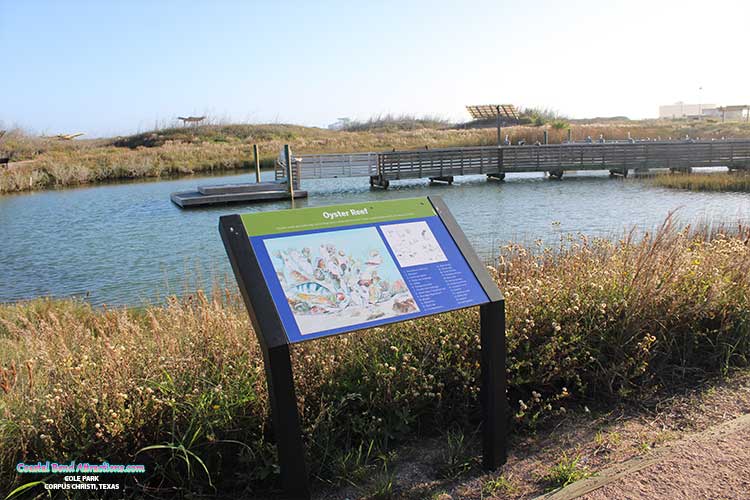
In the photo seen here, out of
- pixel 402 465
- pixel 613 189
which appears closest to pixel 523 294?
pixel 402 465

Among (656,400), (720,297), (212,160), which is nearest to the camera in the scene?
(656,400)

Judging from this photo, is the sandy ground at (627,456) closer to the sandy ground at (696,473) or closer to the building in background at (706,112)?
the sandy ground at (696,473)

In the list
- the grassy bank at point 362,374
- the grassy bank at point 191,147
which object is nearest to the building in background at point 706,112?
the grassy bank at point 191,147

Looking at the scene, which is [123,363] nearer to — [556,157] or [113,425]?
[113,425]

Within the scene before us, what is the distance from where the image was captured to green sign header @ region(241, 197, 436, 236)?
2812mm

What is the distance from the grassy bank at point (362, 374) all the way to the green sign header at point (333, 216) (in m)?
0.84

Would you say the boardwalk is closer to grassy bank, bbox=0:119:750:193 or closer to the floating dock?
the floating dock

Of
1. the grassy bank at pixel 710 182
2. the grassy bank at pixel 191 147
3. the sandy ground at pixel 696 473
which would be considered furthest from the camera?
the grassy bank at pixel 191 147

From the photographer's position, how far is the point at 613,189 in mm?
24453

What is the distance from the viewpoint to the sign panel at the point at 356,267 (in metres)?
2.67

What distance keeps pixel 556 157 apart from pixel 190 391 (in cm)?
2856

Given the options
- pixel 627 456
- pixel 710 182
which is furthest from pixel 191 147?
pixel 627 456

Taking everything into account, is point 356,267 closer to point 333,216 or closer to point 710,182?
point 333,216

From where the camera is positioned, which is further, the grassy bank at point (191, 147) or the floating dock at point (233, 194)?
the grassy bank at point (191, 147)
